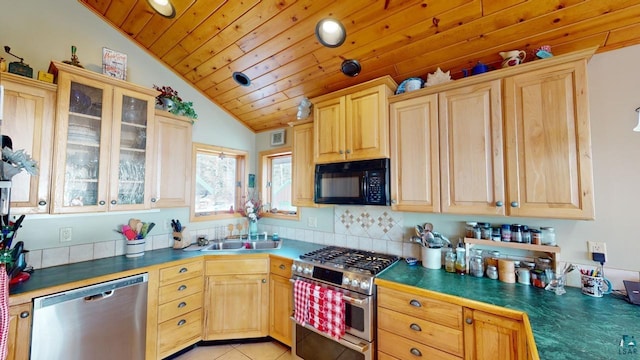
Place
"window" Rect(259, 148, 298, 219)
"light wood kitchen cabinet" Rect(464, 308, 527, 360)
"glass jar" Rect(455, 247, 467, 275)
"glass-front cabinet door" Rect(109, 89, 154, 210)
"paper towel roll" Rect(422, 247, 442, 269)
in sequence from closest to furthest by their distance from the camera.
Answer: "light wood kitchen cabinet" Rect(464, 308, 527, 360), "glass jar" Rect(455, 247, 467, 275), "paper towel roll" Rect(422, 247, 442, 269), "glass-front cabinet door" Rect(109, 89, 154, 210), "window" Rect(259, 148, 298, 219)

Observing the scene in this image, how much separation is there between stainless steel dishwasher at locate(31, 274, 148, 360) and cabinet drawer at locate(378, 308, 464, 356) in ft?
6.21

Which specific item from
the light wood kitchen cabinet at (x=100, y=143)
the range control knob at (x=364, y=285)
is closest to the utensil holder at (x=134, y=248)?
the light wood kitchen cabinet at (x=100, y=143)

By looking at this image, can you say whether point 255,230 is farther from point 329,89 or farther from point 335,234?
point 329,89

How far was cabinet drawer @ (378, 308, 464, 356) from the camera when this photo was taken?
1451mm

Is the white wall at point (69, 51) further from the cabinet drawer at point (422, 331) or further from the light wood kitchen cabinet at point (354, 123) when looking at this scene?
the cabinet drawer at point (422, 331)

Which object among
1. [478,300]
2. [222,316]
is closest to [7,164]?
[222,316]

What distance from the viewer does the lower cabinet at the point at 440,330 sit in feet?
4.32

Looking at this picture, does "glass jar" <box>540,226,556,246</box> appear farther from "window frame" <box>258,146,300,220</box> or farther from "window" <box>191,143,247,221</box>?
"window" <box>191,143,247,221</box>

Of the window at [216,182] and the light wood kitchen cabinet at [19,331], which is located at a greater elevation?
the window at [216,182]

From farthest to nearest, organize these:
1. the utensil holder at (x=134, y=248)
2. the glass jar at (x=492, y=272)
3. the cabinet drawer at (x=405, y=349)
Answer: the utensil holder at (x=134, y=248) → the glass jar at (x=492, y=272) → the cabinet drawer at (x=405, y=349)

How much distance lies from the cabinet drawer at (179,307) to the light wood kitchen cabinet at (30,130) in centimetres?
115

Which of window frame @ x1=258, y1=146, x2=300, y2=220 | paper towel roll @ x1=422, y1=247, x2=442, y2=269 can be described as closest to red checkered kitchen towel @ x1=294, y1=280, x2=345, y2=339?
paper towel roll @ x1=422, y1=247, x2=442, y2=269

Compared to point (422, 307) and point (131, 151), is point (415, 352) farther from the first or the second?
point (131, 151)

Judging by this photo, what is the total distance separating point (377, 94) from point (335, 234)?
1540mm
